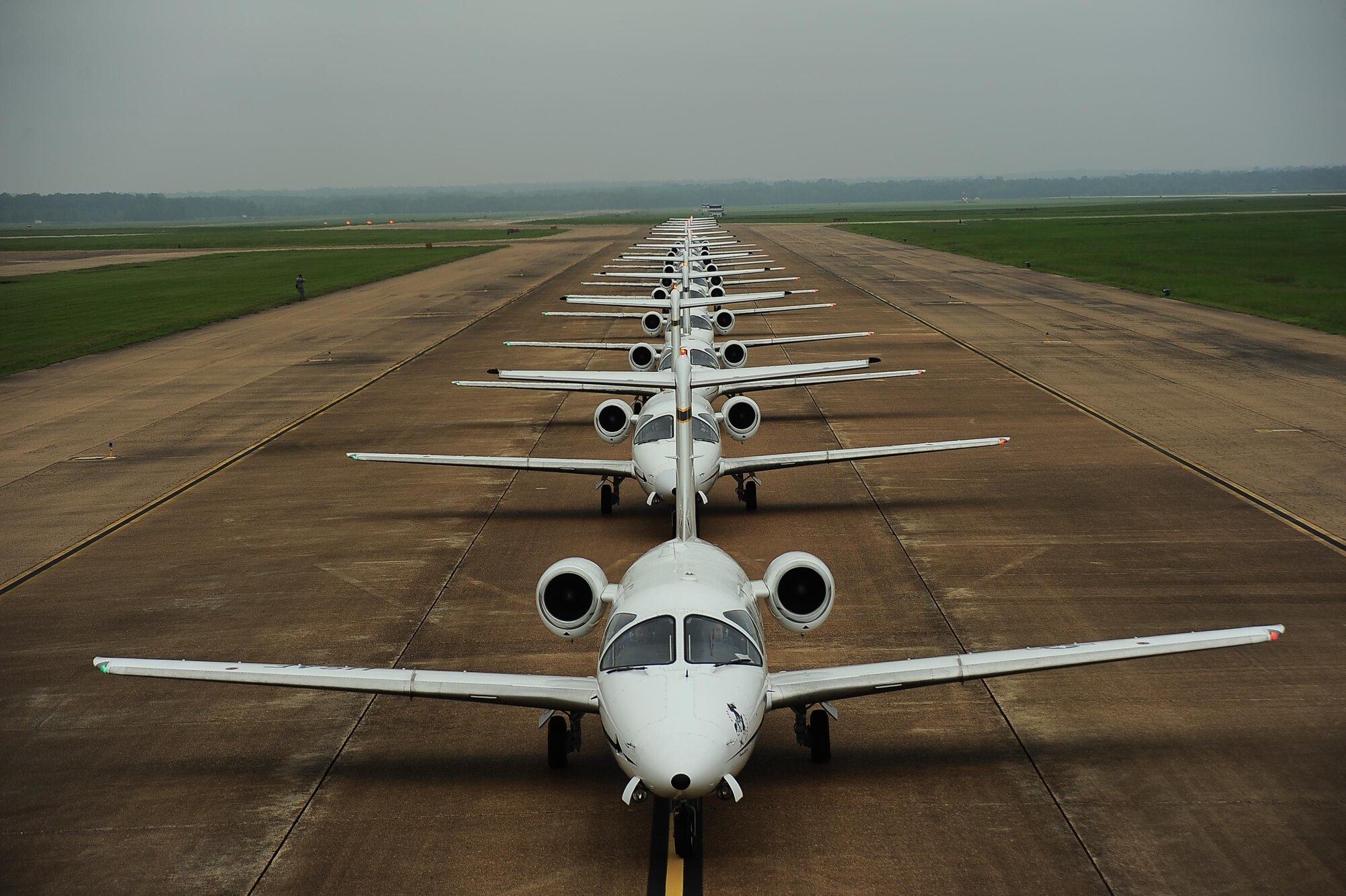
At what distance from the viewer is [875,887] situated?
1004 cm

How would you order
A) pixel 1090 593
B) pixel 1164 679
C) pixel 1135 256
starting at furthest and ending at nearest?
pixel 1135 256 → pixel 1090 593 → pixel 1164 679

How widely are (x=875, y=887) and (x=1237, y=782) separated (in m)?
4.52

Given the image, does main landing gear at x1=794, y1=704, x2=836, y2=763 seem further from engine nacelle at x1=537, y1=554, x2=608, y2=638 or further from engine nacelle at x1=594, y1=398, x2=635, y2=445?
engine nacelle at x1=594, y1=398, x2=635, y2=445

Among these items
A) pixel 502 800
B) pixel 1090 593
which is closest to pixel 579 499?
pixel 1090 593

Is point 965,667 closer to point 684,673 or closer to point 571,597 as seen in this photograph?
point 684,673

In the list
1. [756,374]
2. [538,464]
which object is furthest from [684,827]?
[756,374]

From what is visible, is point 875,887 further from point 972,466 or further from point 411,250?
point 411,250

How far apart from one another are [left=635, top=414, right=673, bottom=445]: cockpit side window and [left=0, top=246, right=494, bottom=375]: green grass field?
118 ft

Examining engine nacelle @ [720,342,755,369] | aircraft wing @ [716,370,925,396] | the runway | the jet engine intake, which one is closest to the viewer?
the runway

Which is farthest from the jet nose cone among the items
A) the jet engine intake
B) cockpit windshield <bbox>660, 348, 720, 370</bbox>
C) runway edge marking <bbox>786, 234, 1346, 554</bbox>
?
the jet engine intake

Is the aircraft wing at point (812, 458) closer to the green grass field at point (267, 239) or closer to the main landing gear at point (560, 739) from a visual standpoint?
the main landing gear at point (560, 739)

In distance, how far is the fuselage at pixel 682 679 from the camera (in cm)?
975

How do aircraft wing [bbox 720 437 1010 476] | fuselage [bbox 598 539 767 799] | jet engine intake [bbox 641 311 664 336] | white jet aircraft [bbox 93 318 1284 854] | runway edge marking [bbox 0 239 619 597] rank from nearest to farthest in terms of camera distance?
fuselage [bbox 598 539 767 799]
white jet aircraft [bbox 93 318 1284 854]
runway edge marking [bbox 0 239 619 597]
aircraft wing [bbox 720 437 1010 476]
jet engine intake [bbox 641 311 664 336]

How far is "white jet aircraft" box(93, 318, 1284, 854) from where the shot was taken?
9969mm
